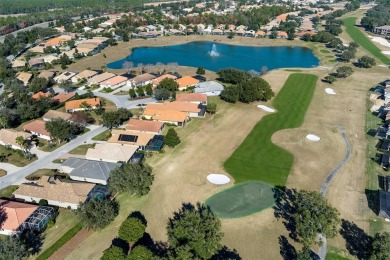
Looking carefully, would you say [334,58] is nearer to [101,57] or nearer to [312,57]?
[312,57]

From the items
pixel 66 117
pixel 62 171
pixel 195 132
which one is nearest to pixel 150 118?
pixel 195 132

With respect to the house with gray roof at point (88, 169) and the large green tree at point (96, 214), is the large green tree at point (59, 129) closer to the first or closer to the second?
the house with gray roof at point (88, 169)

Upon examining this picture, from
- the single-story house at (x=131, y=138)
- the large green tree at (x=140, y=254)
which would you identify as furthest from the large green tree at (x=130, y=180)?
the single-story house at (x=131, y=138)

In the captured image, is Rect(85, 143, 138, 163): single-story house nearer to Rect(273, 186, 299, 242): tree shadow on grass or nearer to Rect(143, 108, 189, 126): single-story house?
Rect(143, 108, 189, 126): single-story house

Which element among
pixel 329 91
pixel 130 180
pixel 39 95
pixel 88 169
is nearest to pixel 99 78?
pixel 39 95

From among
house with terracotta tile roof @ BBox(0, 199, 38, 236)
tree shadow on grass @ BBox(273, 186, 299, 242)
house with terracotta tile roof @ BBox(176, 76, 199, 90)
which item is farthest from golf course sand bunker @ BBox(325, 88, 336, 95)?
house with terracotta tile roof @ BBox(0, 199, 38, 236)

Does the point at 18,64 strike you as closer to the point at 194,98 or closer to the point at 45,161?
the point at 194,98
